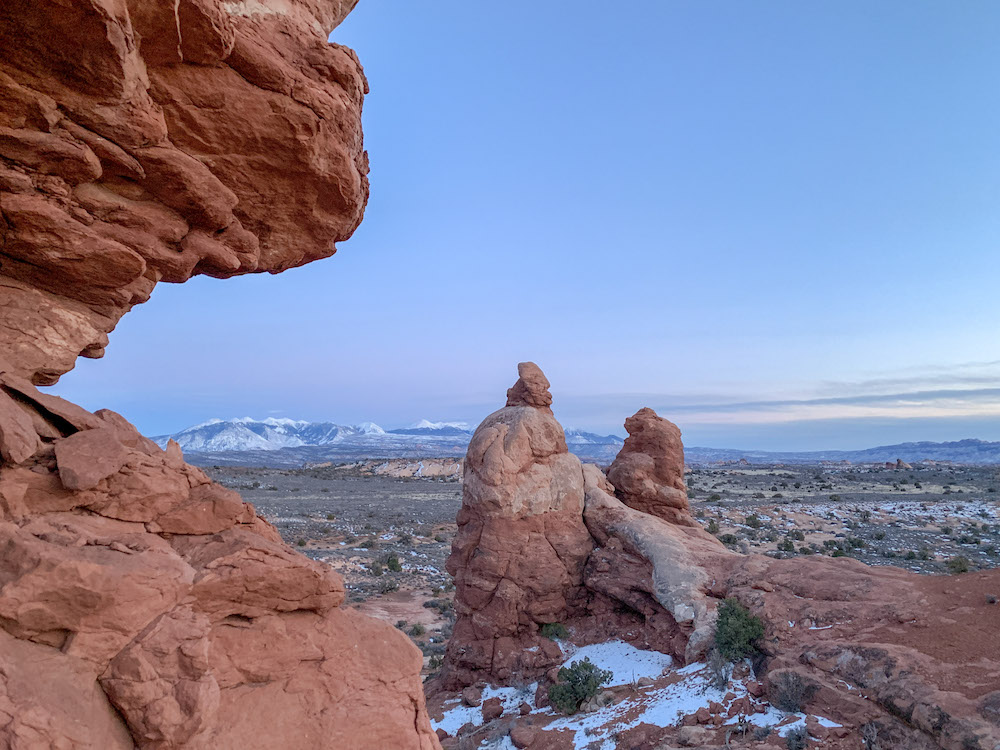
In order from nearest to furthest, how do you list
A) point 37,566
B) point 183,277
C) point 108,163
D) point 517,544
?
1. point 37,566
2. point 108,163
3. point 183,277
4. point 517,544

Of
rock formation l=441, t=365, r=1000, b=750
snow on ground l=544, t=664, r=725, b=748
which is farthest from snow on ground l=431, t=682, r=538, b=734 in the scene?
snow on ground l=544, t=664, r=725, b=748

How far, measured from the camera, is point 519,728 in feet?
37.8

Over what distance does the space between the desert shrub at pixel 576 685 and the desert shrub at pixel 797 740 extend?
3.86 m

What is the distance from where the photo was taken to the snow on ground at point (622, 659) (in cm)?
1241

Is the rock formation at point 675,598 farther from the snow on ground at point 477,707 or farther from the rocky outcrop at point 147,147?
the rocky outcrop at point 147,147

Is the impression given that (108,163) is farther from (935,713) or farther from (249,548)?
(935,713)

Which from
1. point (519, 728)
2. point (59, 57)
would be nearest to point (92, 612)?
point (59, 57)

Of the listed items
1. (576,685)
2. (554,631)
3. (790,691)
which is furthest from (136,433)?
(554,631)

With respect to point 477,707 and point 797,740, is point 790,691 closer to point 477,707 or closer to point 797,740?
point 797,740

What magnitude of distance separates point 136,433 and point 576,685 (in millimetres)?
9769

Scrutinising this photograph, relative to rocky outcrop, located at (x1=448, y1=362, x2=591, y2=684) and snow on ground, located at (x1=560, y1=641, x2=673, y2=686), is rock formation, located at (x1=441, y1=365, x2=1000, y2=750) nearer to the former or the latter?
rocky outcrop, located at (x1=448, y1=362, x2=591, y2=684)

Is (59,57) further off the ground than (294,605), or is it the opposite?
(59,57)

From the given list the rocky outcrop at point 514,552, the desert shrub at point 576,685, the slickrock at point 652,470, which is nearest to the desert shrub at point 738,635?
the desert shrub at point 576,685

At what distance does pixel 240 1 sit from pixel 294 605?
606 centimetres
